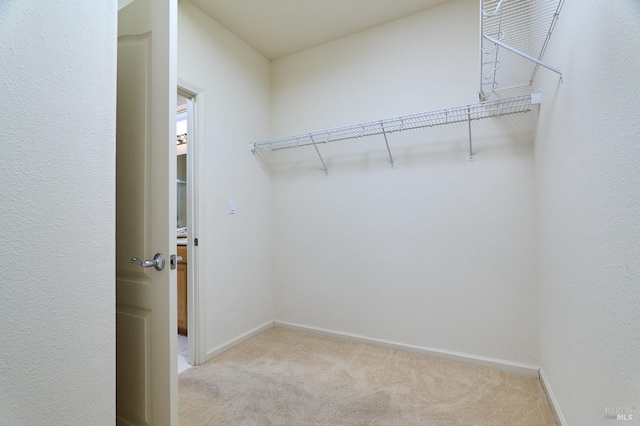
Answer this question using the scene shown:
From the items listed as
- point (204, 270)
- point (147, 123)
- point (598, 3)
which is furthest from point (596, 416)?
point (204, 270)

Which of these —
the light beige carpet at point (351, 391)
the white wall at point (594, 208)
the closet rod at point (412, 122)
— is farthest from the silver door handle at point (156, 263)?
the closet rod at point (412, 122)

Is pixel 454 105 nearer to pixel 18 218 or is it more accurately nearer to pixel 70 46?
pixel 70 46

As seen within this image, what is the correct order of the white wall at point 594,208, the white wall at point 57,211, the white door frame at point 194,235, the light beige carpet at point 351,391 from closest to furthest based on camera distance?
the white wall at point 57,211
the white wall at point 594,208
the light beige carpet at point 351,391
the white door frame at point 194,235

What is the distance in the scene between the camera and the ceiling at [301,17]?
2.26 m

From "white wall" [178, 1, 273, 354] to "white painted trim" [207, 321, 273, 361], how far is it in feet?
0.08

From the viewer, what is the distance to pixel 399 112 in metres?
2.46

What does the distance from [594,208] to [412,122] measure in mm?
1472

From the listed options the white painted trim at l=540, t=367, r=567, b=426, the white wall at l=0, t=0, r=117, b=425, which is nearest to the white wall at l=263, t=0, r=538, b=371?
the white painted trim at l=540, t=367, r=567, b=426

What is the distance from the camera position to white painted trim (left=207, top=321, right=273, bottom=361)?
7.65ft

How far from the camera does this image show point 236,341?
8.36 feet

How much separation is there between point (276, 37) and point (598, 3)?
7.58ft

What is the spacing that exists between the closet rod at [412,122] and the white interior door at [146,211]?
144 centimetres

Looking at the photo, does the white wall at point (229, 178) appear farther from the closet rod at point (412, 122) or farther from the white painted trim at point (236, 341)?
the closet rod at point (412, 122)

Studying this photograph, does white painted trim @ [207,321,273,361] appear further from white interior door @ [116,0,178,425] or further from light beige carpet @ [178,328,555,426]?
white interior door @ [116,0,178,425]
